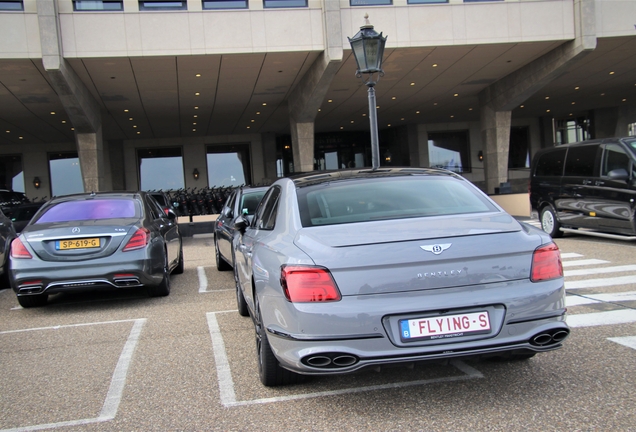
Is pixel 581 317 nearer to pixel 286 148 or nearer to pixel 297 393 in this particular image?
pixel 297 393

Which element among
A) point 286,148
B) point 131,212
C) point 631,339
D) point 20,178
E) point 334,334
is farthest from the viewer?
point 286,148

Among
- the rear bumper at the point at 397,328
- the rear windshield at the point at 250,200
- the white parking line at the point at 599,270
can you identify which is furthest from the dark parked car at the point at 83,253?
the white parking line at the point at 599,270

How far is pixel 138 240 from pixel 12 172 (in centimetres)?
3537

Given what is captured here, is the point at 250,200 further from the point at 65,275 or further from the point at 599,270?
the point at 599,270

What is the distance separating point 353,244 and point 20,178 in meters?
39.6

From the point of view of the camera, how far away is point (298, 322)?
10.4ft

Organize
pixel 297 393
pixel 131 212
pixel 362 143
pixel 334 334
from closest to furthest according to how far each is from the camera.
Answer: pixel 334 334 → pixel 297 393 → pixel 131 212 → pixel 362 143

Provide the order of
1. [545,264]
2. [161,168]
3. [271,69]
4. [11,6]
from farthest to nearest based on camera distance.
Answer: [161,168]
[271,69]
[11,6]
[545,264]

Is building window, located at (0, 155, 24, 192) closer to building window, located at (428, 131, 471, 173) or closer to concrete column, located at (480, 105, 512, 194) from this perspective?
building window, located at (428, 131, 471, 173)

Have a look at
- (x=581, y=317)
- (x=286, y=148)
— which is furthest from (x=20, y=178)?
(x=581, y=317)

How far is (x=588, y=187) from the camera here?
11.3m

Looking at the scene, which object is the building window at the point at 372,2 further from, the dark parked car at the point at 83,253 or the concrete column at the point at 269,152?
the concrete column at the point at 269,152

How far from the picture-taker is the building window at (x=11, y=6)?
17.9 metres

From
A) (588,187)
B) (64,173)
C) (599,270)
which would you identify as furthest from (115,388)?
(64,173)
